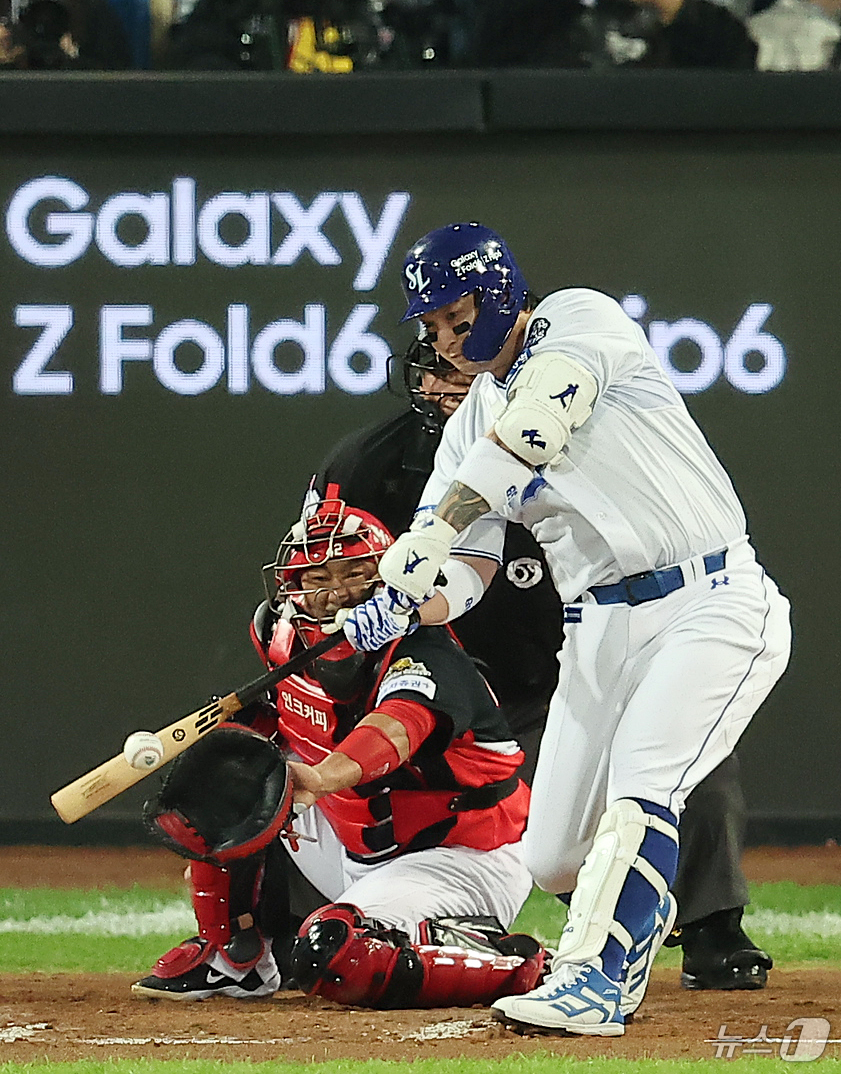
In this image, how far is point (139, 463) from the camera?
778 cm

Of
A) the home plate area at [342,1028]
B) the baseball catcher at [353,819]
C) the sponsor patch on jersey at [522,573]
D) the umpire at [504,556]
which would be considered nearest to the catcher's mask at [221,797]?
the baseball catcher at [353,819]

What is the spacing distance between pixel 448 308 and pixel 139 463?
3.63 meters

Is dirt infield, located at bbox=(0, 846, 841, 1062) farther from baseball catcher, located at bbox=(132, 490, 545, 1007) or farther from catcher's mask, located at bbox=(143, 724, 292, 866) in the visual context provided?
catcher's mask, located at bbox=(143, 724, 292, 866)

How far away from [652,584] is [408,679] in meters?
0.66

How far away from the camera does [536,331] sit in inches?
166

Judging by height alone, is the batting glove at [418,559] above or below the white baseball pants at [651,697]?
above

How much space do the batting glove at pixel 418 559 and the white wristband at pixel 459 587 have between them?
1.75 ft

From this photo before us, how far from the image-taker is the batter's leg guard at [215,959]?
4590 millimetres

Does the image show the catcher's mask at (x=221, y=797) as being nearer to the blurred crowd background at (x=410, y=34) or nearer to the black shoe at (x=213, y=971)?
the black shoe at (x=213, y=971)

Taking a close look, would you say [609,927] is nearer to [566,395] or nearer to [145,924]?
[566,395]

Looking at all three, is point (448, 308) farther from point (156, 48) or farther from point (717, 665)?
point (156, 48)

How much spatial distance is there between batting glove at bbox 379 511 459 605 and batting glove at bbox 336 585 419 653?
2.2 inches

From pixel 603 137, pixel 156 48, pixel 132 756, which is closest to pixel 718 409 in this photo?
pixel 603 137

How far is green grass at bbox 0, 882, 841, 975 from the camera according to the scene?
5.58 metres
